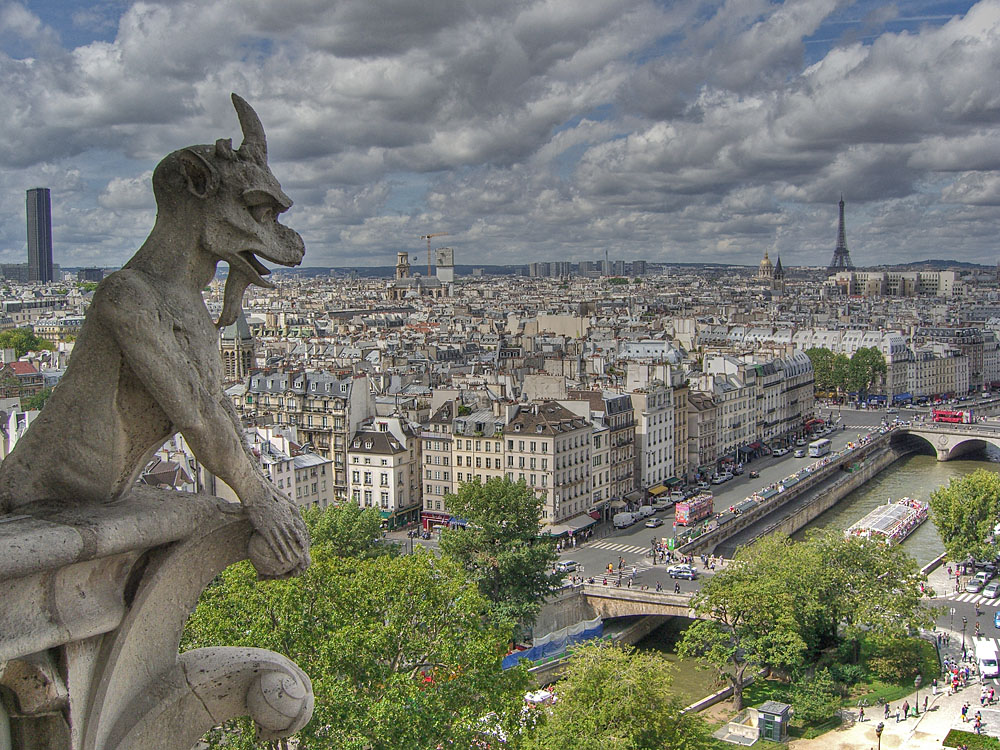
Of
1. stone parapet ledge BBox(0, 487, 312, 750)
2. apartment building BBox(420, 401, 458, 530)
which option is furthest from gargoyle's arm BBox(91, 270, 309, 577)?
apartment building BBox(420, 401, 458, 530)

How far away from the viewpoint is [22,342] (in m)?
116

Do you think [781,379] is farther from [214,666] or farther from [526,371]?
[214,666]

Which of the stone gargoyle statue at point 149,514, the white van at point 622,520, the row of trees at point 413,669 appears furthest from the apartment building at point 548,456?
the stone gargoyle statue at point 149,514

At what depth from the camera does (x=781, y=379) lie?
83.4 meters

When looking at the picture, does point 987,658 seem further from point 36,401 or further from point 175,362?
point 36,401

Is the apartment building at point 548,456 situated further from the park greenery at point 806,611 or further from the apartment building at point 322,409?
the park greenery at point 806,611

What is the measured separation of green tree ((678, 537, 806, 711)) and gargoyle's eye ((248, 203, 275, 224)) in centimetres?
2867

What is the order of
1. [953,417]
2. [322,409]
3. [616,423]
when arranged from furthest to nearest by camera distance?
[953,417] → [616,423] → [322,409]

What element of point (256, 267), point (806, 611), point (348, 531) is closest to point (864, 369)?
point (806, 611)

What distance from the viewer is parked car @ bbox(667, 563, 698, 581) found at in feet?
140

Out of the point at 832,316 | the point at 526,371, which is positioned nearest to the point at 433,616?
the point at 526,371

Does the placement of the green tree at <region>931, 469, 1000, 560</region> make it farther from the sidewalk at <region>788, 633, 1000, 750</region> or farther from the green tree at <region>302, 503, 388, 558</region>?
the green tree at <region>302, 503, 388, 558</region>

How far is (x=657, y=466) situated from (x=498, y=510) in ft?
88.5

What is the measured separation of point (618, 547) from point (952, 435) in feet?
139
